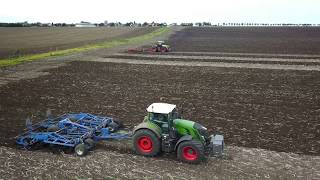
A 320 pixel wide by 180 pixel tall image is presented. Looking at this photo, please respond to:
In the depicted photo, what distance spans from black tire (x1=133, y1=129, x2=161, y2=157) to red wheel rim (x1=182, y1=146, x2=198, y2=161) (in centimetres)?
95

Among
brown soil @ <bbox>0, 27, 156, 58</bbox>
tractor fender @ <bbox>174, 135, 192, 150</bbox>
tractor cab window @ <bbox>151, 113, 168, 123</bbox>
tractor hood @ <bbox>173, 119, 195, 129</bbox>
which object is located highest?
brown soil @ <bbox>0, 27, 156, 58</bbox>

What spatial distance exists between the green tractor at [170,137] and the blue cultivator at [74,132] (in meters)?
1.24

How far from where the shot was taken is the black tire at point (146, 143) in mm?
13887

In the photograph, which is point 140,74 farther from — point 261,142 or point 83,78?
point 261,142

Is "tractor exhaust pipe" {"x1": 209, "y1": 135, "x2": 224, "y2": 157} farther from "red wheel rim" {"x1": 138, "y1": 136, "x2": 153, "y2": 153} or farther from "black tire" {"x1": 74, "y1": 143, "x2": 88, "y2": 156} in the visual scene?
"black tire" {"x1": 74, "y1": 143, "x2": 88, "y2": 156}

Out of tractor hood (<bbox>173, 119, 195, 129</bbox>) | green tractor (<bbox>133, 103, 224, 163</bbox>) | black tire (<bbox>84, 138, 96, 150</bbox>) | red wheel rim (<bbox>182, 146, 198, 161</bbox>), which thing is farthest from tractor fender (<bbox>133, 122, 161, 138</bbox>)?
black tire (<bbox>84, 138, 96, 150</bbox>)

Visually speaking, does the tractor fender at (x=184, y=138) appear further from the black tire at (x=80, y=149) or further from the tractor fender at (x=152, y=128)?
the black tire at (x=80, y=149)

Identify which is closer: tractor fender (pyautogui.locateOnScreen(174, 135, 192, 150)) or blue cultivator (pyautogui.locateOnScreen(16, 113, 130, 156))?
tractor fender (pyautogui.locateOnScreen(174, 135, 192, 150))

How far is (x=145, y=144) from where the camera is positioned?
14.2 m

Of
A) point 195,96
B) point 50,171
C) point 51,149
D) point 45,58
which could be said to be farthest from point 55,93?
point 45,58

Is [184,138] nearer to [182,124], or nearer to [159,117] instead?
[182,124]

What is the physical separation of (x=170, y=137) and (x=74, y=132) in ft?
13.2

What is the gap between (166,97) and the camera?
2378cm

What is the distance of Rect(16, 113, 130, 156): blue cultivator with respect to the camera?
1461 cm
